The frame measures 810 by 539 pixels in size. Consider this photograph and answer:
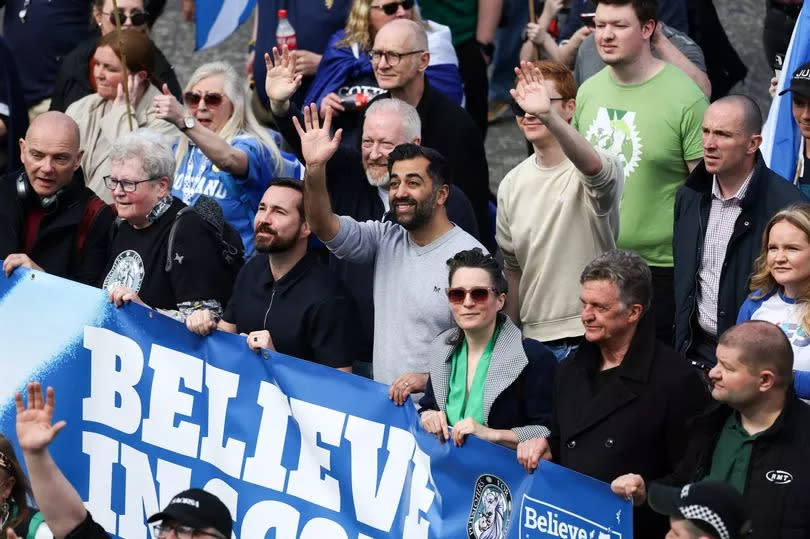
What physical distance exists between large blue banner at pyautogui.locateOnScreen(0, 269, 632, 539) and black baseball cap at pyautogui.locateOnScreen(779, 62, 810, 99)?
230 centimetres

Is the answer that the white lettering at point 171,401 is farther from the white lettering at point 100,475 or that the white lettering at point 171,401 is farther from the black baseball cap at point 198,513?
the black baseball cap at point 198,513

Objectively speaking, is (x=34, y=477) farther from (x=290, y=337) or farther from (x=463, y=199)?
(x=463, y=199)

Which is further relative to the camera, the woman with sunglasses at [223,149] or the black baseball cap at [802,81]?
the woman with sunglasses at [223,149]

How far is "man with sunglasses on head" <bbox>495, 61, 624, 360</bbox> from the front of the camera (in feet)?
25.8

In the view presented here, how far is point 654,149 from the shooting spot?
27.7 ft

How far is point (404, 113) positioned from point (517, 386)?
6.05 ft

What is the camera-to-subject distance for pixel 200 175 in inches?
359

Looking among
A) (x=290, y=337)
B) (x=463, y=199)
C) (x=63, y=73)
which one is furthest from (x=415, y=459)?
(x=63, y=73)

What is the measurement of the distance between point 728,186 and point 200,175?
2.91 m

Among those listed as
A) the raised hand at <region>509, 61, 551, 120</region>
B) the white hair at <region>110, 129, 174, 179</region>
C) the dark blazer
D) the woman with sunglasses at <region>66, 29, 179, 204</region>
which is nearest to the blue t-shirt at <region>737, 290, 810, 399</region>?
the dark blazer

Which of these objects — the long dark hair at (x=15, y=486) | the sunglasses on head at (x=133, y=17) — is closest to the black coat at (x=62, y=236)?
the long dark hair at (x=15, y=486)

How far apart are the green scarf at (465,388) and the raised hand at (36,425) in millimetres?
1740

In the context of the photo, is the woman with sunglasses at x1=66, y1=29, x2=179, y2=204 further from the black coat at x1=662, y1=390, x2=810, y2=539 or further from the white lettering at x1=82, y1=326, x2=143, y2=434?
the black coat at x1=662, y1=390, x2=810, y2=539

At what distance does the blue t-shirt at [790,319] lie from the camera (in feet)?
22.1
